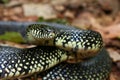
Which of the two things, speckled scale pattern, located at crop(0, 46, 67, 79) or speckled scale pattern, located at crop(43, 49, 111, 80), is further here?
speckled scale pattern, located at crop(43, 49, 111, 80)

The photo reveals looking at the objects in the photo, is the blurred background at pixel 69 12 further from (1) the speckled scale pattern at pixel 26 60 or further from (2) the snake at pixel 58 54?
(1) the speckled scale pattern at pixel 26 60

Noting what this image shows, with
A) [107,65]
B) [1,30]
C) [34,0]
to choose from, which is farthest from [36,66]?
[34,0]

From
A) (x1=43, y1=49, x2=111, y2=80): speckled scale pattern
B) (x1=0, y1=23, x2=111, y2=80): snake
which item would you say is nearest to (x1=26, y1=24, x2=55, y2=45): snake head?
(x1=0, y1=23, x2=111, y2=80): snake


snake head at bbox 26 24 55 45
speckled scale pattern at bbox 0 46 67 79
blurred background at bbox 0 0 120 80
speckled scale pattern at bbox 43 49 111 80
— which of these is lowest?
blurred background at bbox 0 0 120 80

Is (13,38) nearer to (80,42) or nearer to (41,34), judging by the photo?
(41,34)

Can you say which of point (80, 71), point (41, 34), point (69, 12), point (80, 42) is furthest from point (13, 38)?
point (69, 12)

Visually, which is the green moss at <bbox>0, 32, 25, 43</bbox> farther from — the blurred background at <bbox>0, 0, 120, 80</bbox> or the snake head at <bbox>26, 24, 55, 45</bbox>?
the blurred background at <bbox>0, 0, 120, 80</bbox>

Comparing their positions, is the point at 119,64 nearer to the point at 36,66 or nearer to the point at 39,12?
the point at 36,66
